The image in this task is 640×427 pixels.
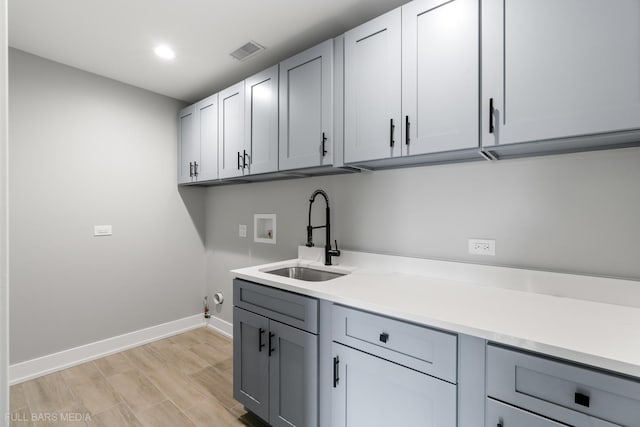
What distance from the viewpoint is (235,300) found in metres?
1.93

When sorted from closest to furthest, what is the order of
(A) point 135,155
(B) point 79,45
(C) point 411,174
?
(C) point 411,174
(B) point 79,45
(A) point 135,155

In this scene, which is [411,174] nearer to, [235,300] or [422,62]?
[422,62]

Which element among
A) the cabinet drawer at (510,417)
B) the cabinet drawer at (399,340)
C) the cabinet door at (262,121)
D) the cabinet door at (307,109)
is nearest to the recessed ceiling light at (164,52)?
the cabinet door at (262,121)

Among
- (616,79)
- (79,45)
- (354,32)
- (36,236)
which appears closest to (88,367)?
(36,236)

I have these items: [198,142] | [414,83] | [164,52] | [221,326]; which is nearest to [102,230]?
[198,142]

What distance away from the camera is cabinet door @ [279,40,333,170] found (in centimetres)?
184

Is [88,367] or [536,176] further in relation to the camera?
[88,367]

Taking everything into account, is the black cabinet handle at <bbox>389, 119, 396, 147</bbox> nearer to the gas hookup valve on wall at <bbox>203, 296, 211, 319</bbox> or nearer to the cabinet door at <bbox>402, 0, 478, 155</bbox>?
the cabinet door at <bbox>402, 0, 478, 155</bbox>

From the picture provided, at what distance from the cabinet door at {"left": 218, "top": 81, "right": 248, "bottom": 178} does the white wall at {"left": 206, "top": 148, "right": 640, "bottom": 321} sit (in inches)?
20.0

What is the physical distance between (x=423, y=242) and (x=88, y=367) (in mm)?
2919

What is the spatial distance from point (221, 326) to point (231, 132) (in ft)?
6.77

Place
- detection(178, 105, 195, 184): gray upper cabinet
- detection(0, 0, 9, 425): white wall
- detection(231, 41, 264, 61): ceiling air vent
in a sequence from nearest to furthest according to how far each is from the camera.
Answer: detection(0, 0, 9, 425): white wall < detection(231, 41, 264, 61): ceiling air vent < detection(178, 105, 195, 184): gray upper cabinet

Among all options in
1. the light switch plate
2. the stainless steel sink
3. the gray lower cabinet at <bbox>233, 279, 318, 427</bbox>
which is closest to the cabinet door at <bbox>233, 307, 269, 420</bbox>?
the gray lower cabinet at <bbox>233, 279, 318, 427</bbox>

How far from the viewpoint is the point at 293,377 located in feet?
5.20
